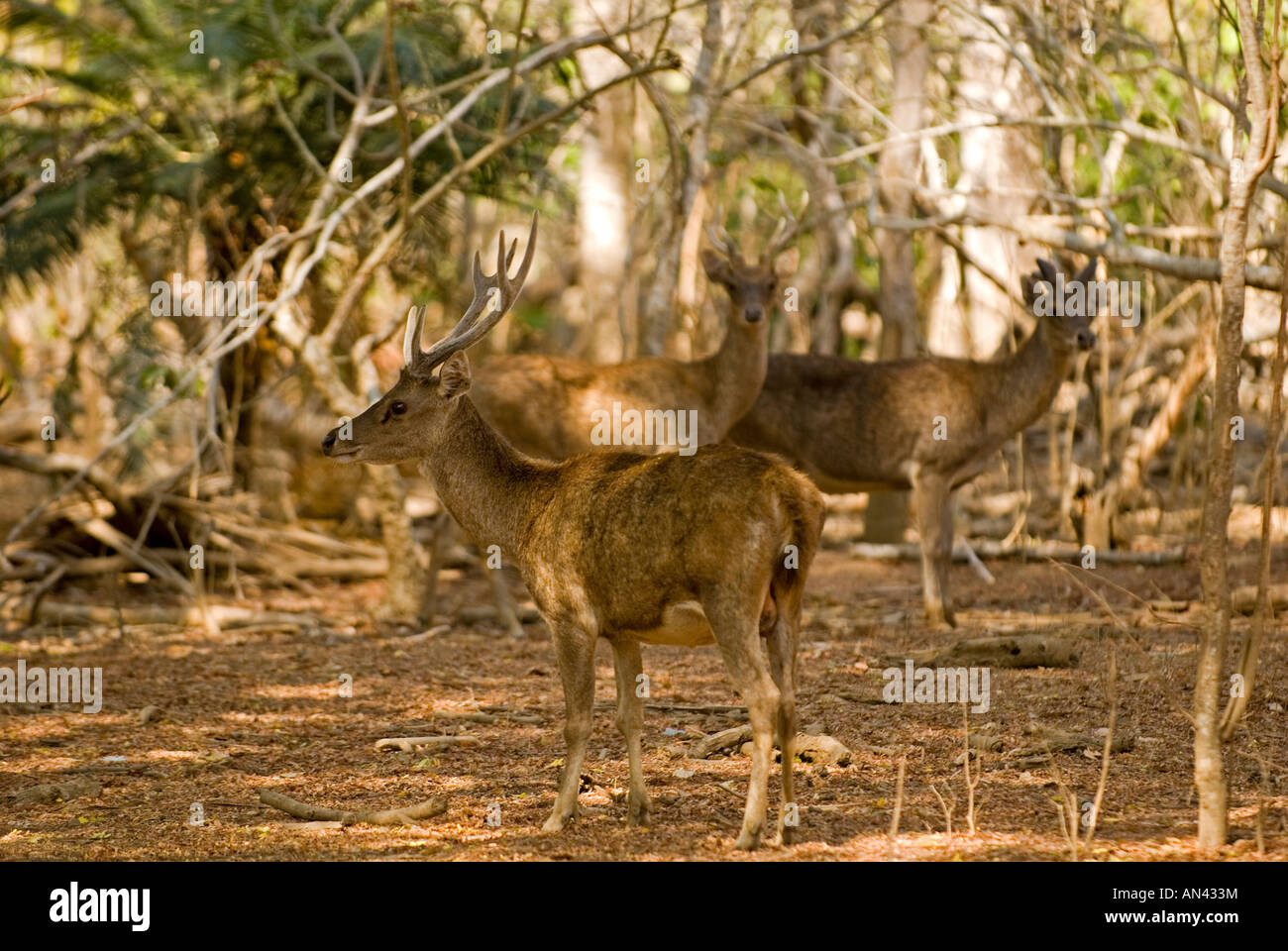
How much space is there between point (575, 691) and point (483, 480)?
1.31m

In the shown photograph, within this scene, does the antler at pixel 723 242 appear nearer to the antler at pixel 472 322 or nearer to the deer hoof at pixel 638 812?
the antler at pixel 472 322

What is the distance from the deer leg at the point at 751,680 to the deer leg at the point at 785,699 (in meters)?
0.14

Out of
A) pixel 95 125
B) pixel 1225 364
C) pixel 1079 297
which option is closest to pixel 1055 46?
pixel 1079 297

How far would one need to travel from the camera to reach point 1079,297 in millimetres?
12273

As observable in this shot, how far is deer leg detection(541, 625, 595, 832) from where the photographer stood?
660cm

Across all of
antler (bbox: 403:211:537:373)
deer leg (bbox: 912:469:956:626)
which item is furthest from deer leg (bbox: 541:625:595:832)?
deer leg (bbox: 912:469:956:626)

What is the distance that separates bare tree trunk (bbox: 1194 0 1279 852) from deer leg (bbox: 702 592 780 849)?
166cm

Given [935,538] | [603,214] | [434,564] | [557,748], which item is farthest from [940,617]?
[603,214]

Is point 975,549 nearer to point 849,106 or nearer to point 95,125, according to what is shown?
point 849,106

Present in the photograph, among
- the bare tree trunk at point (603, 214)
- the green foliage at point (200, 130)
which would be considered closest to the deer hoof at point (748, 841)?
the green foliage at point (200, 130)

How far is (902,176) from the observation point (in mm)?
14203

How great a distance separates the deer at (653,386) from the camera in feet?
38.6

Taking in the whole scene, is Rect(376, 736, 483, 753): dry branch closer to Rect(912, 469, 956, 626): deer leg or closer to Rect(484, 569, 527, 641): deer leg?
Rect(484, 569, 527, 641): deer leg

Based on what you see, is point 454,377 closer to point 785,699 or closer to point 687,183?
point 785,699
